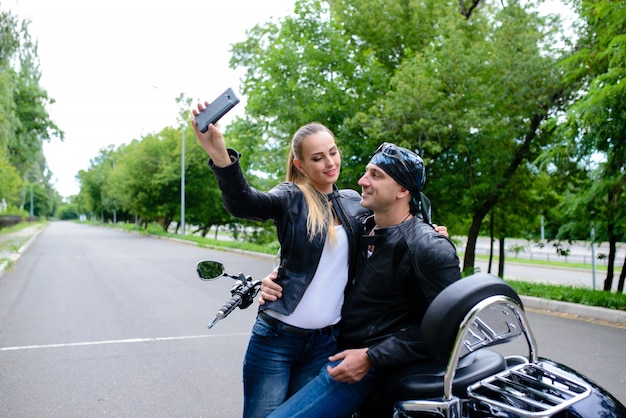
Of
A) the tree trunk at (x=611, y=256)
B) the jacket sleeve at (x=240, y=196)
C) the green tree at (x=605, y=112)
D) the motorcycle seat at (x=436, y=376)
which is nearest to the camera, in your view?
the motorcycle seat at (x=436, y=376)

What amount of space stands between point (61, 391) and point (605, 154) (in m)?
8.31

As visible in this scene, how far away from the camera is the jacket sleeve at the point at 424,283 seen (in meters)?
1.81

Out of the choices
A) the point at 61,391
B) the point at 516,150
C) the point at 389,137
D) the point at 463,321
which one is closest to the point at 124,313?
the point at 61,391

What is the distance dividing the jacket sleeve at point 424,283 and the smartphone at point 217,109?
0.84 meters

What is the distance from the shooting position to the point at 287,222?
7.09 ft

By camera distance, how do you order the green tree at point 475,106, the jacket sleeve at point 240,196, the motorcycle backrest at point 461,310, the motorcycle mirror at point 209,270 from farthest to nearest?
the green tree at point 475,106 < the motorcycle mirror at point 209,270 < the jacket sleeve at point 240,196 < the motorcycle backrest at point 461,310

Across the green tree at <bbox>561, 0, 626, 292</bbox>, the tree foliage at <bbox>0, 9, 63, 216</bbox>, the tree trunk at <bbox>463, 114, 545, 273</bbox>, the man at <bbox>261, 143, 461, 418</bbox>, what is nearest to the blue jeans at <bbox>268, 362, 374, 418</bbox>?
the man at <bbox>261, 143, 461, 418</bbox>

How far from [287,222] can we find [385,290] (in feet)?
1.62

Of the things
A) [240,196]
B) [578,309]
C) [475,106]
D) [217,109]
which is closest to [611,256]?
[475,106]

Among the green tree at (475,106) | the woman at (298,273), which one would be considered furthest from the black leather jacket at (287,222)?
the green tree at (475,106)

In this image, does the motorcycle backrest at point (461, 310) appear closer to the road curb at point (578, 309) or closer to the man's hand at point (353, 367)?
the man's hand at point (353, 367)

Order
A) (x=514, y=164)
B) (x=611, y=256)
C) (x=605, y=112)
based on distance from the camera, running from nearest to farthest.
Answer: (x=605, y=112), (x=514, y=164), (x=611, y=256)

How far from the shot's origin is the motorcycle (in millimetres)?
1613

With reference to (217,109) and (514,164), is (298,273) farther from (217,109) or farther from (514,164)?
(514,164)
